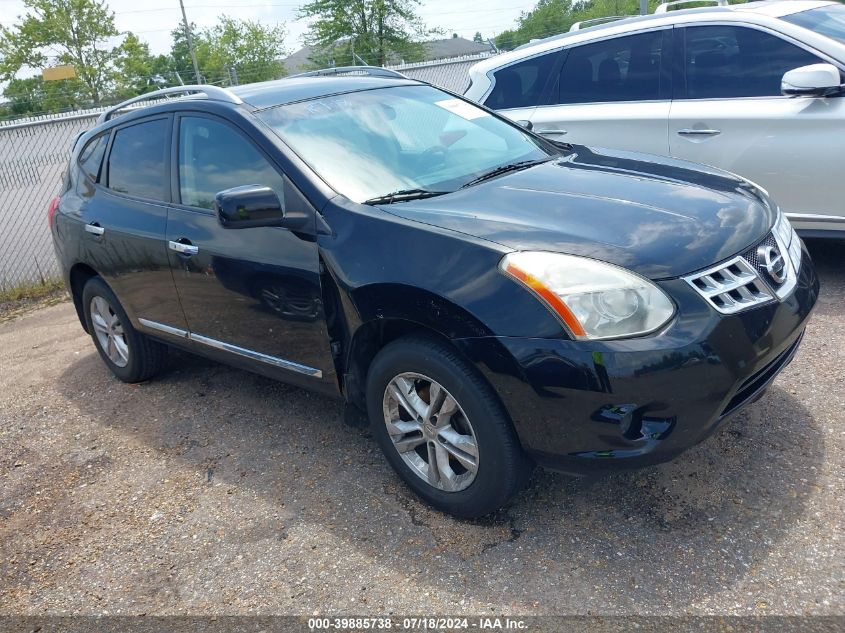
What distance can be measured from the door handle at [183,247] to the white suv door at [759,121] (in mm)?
3328

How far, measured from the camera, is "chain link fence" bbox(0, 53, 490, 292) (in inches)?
355

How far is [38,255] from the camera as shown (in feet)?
30.2

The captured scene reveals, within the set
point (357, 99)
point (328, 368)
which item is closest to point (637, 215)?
point (328, 368)

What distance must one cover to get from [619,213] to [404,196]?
35.3 inches

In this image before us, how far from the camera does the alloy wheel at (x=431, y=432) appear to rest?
2895 mm

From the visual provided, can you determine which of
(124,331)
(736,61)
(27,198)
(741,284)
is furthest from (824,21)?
(27,198)

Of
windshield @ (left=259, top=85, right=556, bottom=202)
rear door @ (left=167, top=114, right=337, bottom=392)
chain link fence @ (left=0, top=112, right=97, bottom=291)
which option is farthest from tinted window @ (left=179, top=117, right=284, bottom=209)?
chain link fence @ (left=0, top=112, right=97, bottom=291)

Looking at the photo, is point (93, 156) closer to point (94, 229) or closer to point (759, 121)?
point (94, 229)

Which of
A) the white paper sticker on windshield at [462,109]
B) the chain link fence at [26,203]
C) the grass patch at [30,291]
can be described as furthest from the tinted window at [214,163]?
the chain link fence at [26,203]

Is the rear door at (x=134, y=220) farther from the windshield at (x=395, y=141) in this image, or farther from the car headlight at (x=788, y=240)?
the car headlight at (x=788, y=240)

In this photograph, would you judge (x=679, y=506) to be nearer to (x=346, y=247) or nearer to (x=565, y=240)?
(x=565, y=240)

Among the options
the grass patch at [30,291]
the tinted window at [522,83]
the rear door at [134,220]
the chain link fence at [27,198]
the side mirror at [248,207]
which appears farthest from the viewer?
the chain link fence at [27,198]

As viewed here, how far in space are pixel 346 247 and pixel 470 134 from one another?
1247mm

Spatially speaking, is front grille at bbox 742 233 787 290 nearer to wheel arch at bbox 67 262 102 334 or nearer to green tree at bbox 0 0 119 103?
wheel arch at bbox 67 262 102 334
